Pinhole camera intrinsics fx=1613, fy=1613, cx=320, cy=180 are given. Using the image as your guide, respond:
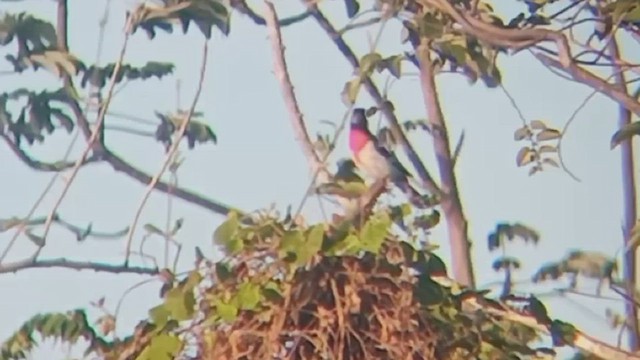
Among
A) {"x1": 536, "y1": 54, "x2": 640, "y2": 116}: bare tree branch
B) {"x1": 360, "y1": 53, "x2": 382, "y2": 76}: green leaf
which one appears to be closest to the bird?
{"x1": 360, "y1": 53, "x2": 382, "y2": 76}: green leaf

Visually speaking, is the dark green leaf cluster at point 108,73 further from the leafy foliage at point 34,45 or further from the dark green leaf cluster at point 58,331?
the dark green leaf cluster at point 58,331

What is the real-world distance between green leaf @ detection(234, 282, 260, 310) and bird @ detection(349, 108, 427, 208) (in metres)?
0.45

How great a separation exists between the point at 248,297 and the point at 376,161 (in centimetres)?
132

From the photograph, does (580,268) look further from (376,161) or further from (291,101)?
(376,161)

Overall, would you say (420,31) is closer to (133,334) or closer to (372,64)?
(372,64)

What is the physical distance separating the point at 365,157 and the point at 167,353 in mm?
1544

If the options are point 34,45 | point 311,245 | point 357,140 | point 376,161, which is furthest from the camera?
point 357,140

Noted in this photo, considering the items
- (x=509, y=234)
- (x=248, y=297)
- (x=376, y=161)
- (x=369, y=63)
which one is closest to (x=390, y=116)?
(x=376, y=161)

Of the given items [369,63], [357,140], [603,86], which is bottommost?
[603,86]

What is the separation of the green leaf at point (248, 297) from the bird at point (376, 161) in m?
0.45

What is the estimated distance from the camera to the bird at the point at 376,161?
2.24 meters

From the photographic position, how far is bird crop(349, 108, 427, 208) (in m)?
2.24

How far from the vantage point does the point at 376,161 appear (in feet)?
9.84

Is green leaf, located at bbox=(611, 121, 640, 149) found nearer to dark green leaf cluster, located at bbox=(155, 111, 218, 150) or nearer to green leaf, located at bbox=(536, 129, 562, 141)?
green leaf, located at bbox=(536, 129, 562, 141)
